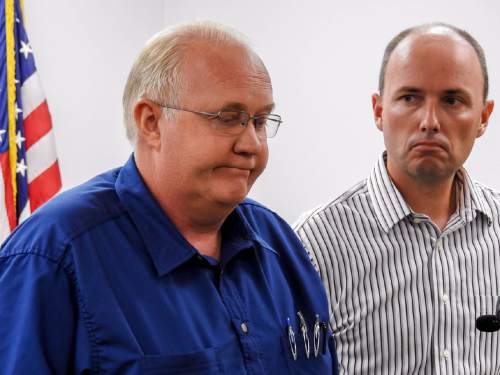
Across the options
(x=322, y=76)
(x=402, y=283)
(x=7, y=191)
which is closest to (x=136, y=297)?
(x=402, y=283)

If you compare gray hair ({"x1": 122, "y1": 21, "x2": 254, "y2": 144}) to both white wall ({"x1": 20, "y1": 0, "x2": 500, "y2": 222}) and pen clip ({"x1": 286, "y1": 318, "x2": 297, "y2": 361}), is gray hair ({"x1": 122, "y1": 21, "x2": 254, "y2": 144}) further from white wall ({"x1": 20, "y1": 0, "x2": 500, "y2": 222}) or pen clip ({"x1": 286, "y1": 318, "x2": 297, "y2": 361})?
white wall ({"x1": 20, "y1": 0, "x2": 500, "y2": 222})

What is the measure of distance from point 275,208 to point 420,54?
2539 mm

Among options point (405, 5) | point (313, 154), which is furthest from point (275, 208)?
Answer: point (405, 5)

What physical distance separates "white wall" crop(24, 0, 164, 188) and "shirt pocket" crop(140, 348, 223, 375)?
110 inches

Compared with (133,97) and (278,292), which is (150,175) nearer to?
(133,97)

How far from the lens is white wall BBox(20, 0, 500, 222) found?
3.79 m

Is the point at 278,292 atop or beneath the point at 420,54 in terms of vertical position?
beneath

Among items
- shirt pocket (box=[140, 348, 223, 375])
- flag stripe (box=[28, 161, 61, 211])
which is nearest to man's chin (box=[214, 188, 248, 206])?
shirt pocket (box=[140, 348, 223, 375])

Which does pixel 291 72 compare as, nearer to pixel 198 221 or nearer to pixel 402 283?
pixel 402 283

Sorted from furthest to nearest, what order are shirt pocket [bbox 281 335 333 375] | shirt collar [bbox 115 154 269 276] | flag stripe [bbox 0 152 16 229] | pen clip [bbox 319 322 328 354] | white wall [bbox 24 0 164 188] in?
A: white wall [bbox 24 0 164 188]
flag stripe [bbox 0 152 16 229]
pen clip [bbox 319 322 328 354]
shirt pocket [bbox 281 335 333 375]
shirt collar [bbox 115 154 269 276]

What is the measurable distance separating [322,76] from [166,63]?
2.97 metres

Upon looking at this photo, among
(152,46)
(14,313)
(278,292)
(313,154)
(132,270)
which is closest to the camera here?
(14,313)

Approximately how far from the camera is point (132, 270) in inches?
50.0

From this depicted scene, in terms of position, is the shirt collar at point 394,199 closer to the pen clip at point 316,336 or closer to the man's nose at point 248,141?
the pen clip at point 316,336
